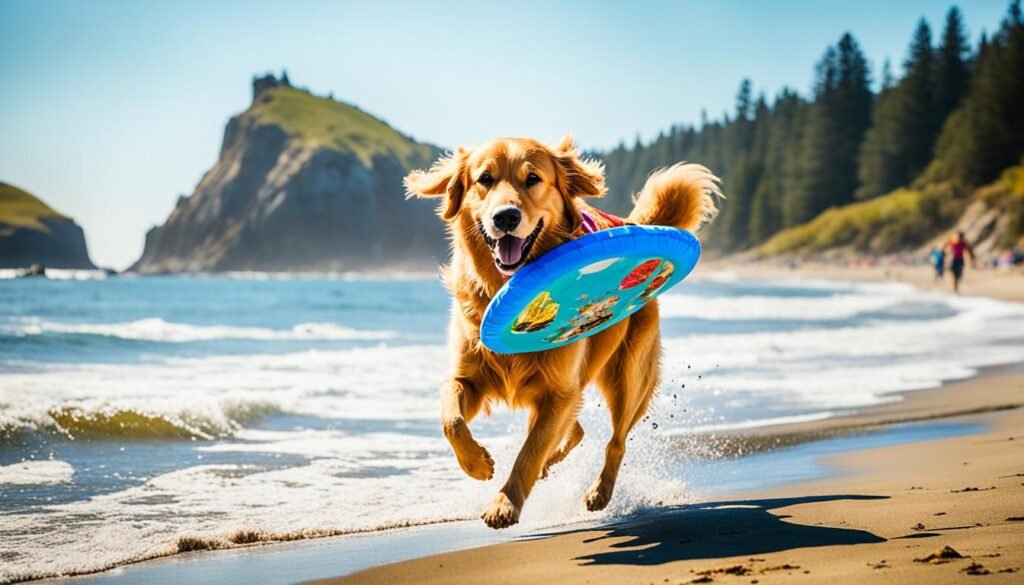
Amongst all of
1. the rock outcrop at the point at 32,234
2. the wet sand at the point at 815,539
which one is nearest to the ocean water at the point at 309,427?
the wet sand at the point at 815,539

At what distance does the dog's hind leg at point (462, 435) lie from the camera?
4.82m

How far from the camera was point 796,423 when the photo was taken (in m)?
9.16

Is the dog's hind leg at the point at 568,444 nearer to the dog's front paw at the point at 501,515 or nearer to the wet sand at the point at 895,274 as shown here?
the dog's front paw at the point at 501,515

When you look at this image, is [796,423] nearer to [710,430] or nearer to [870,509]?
[710,430]

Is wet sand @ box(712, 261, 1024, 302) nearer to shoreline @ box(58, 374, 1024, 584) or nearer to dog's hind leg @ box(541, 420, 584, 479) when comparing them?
shoreline @ box(58, 374, 1024, 584)

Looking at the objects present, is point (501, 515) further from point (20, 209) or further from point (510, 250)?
point (20, 209)

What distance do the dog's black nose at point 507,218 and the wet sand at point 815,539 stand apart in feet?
4.97

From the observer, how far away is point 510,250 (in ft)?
16.1

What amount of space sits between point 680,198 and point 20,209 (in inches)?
5095

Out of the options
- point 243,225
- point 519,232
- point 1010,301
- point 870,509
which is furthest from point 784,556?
point 243,225

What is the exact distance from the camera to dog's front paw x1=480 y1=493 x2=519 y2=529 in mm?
4605

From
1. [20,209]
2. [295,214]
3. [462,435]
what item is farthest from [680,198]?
[295,214]

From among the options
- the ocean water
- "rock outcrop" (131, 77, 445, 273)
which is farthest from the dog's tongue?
"rock outcrop" (131, 77, 445, 273)

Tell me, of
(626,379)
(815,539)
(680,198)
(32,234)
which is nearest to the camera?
(815,539)
